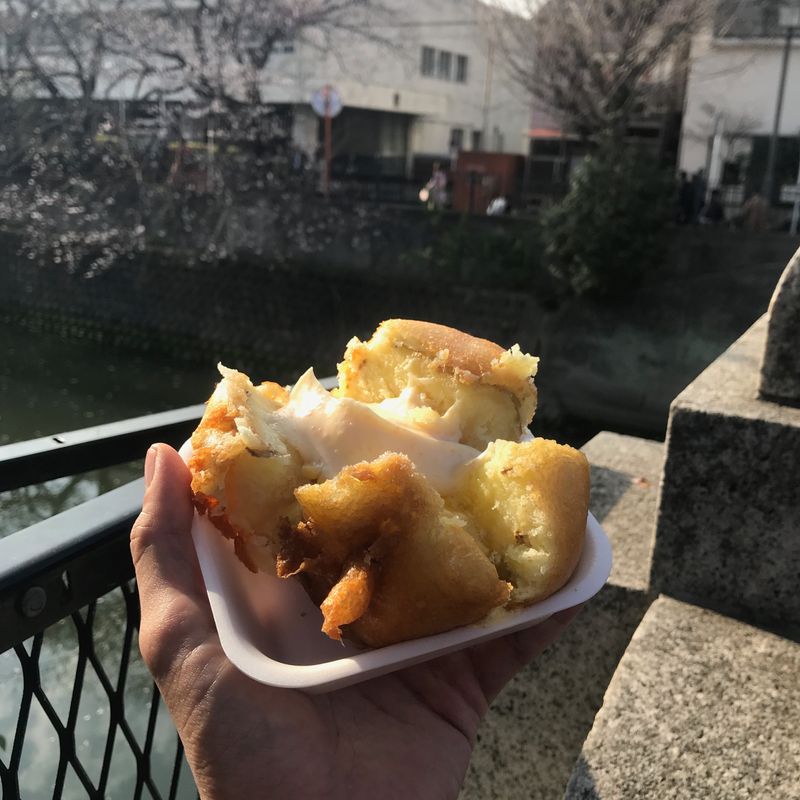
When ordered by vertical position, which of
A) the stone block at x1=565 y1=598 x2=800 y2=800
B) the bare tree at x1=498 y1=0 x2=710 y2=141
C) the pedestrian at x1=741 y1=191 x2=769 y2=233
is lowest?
the stone block at x1=565 y1=598 x2=800 y2=800

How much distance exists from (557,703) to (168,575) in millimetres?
1588

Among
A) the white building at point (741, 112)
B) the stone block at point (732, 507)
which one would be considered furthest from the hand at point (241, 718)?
the white building at point (741, 112)

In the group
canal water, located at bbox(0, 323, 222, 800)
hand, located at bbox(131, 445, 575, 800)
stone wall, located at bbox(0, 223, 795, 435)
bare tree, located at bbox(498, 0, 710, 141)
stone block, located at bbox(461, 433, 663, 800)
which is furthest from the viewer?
bare tree, located at bbox(498, 0, 710, 141)

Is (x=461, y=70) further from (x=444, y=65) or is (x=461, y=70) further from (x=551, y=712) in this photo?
(x=551, y=712)

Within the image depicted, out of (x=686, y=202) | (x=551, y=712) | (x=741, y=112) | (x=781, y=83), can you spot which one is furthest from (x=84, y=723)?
(x=741, y=112)

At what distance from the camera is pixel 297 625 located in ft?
3.53

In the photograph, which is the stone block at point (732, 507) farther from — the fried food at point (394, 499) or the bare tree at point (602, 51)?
the bare tree at point (602, 51)

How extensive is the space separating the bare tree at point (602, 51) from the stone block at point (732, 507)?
10.3 metres

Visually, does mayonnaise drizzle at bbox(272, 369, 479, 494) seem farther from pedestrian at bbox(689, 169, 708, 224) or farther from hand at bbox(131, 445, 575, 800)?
pedestrian at bbox(689, 169, 708, 224)

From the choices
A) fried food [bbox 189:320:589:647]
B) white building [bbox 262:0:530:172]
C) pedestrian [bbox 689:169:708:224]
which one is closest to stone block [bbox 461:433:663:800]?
fried food [bbox 189:320:589:647]

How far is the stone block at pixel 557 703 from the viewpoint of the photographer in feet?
7.14

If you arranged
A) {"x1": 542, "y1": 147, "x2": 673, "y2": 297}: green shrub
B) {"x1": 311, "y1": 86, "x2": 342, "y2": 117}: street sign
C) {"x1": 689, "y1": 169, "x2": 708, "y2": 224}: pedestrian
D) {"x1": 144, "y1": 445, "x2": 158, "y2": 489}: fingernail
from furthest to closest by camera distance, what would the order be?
1. {"x1": 311, "y1": 86, "x2": 342, "y2": 117}: street sign
2. {"x1": 689, "y1": 169, "x2": 708, "y2": 224}: pedestrian
3. {"x1": 542, "y1": 147, "x2": 673, "y2": 297}: green shrub
4. {"x1": 144, "y1": 445, "x2": 158, "y2": 489}: fingernail

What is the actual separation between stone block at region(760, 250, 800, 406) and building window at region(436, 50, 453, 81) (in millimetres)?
24719

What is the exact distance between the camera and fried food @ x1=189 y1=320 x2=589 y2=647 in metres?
0.93
